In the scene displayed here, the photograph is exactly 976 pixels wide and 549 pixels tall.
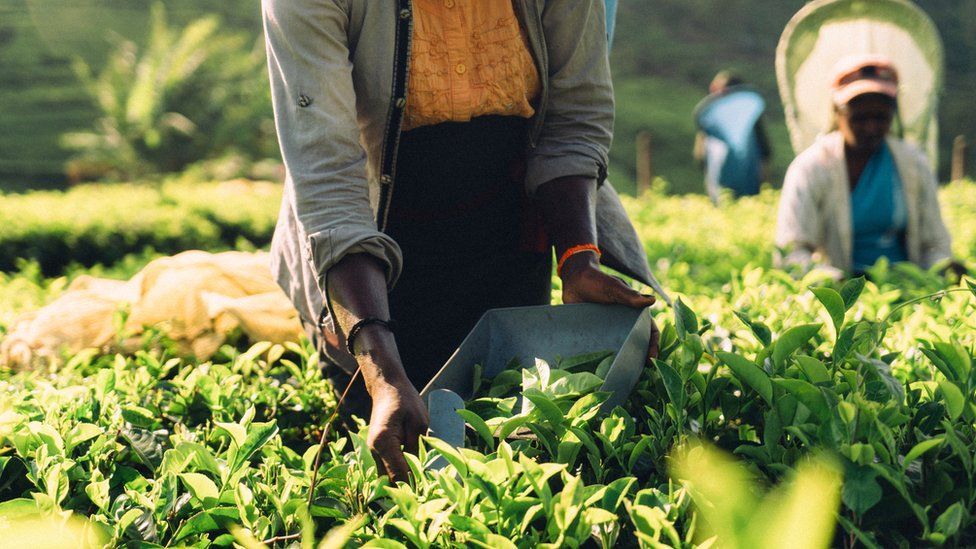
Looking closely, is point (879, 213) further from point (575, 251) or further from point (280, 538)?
point (280, 538)

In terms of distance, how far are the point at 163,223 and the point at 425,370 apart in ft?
18.4

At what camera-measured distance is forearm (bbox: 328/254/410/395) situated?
166cm

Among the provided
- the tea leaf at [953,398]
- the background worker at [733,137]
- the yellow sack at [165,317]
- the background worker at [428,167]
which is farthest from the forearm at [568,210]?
the background worker at [733,137]

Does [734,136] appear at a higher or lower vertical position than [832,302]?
lower

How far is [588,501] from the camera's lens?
1.24 m

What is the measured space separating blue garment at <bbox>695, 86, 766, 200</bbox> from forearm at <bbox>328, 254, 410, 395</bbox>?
9383mm

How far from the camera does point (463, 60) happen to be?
210 centimetres

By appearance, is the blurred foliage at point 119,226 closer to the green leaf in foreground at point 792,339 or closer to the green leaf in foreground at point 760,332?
the green leaf in foreground at point 760,332

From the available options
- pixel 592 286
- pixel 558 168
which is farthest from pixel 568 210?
pixel 592 286

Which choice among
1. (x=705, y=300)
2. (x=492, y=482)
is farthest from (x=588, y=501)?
(x=705, y=300)

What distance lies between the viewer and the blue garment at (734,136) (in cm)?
1070

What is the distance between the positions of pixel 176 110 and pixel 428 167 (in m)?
15.4

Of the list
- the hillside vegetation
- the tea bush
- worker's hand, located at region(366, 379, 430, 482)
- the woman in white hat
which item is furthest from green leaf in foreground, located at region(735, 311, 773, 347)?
the hillside vegetation

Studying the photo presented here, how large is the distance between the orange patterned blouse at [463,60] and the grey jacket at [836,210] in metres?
2.43
